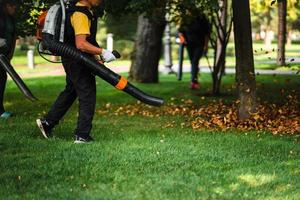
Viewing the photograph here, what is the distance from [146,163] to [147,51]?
34.9 feet

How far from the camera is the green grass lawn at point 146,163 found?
16.3 feet

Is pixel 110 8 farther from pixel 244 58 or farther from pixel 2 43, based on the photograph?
pixel 244 58

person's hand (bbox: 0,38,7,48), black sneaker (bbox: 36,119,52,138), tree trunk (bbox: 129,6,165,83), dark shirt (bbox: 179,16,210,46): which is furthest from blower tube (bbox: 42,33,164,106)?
tree trunk (bbox: 129,6,165,83)

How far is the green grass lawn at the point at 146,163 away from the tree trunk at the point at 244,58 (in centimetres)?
89

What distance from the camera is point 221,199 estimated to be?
475cm

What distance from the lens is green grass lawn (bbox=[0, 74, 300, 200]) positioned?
16.3 feet

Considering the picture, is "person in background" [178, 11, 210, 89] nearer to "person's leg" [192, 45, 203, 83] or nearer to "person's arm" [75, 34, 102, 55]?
"person's leg" [192, 45, 203, 83]

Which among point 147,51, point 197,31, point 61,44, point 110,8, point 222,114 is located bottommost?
point 222,114

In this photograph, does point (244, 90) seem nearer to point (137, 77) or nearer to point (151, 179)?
point (151, 179)

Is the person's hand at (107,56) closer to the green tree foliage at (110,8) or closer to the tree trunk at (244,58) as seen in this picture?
the green tree foliage at (110,8)

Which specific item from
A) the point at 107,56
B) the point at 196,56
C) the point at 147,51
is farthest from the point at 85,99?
the point at 147,51

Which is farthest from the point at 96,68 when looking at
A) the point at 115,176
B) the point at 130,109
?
the point at 130,109

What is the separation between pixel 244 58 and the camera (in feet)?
29.0

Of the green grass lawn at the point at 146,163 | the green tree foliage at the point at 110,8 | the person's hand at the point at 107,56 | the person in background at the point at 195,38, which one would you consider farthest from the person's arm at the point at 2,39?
the person in background at the point at 195,38
